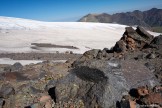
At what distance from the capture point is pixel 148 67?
11.4 meters

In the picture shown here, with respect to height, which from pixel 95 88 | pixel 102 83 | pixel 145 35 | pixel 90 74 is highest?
pixel 145 35

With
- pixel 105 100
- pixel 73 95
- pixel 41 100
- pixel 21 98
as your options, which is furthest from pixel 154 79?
pixel 21 98

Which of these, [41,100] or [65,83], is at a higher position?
[65,83]

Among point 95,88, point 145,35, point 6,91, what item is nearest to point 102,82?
point 95,88

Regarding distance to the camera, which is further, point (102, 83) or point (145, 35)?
point (145, 35)

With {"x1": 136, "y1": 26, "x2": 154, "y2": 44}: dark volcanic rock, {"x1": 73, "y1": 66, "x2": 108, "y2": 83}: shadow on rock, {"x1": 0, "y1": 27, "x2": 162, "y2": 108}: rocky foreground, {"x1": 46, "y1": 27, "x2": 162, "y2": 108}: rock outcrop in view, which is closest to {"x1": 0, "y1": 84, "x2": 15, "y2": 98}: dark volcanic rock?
{"x1": 0, "y1": 27, "x2": 162, "y2": 108}: rocky foreground

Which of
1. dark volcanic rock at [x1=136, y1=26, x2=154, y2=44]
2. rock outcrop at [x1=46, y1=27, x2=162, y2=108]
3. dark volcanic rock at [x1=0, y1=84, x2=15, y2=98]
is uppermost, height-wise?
dark volcanic rock at [x1=136, y1=26, x2=154, y2=44]

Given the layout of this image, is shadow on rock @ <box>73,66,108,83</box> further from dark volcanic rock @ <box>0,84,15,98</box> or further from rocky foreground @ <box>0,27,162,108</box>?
dark volcanic rock @ <box>0,84,15,98</box>

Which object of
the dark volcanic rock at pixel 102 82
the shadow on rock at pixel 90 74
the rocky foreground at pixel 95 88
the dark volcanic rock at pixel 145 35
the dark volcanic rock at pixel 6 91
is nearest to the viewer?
the rocky foreground at pixel 95 88

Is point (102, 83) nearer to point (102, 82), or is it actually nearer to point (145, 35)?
point (102, 82)

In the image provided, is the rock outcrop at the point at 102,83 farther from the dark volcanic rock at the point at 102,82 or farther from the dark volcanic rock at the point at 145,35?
the dark volcanic rock at the point at 145,35

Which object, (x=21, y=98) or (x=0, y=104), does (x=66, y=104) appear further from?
(x=0, y=104)

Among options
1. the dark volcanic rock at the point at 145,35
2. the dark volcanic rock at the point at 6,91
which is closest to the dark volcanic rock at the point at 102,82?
the dark volcanic rock at the point at 6,91

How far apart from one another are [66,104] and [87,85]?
1.15 m
